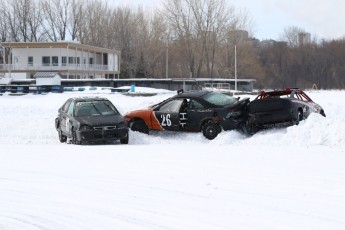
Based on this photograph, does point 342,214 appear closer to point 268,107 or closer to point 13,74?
point 268,107

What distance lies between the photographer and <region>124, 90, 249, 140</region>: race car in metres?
15.5

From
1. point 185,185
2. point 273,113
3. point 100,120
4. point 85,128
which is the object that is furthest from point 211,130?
point 185,185

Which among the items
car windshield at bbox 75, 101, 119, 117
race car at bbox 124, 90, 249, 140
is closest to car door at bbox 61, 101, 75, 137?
car windshield at bbox 75, 101, 119, 117

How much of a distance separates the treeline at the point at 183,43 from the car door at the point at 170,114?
67.4 m

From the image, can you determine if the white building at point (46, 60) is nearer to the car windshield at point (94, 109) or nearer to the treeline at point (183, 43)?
the treeline at point (183, 43)

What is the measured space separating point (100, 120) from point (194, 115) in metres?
2.86

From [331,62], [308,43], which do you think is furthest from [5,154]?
[308,43]

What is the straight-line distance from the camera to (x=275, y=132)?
14.8 m

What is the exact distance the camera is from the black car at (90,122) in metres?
15.2

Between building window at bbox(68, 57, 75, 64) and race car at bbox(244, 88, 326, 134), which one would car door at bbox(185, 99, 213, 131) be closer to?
race car at bbox(244, 88, 326, 134)

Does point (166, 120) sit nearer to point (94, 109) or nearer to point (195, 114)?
point (195, 114)

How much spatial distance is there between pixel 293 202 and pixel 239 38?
266 ft

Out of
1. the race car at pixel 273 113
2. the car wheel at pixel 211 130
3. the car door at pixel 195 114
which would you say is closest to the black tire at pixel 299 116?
the race car at pixel 273 113

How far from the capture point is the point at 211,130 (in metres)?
15.6
